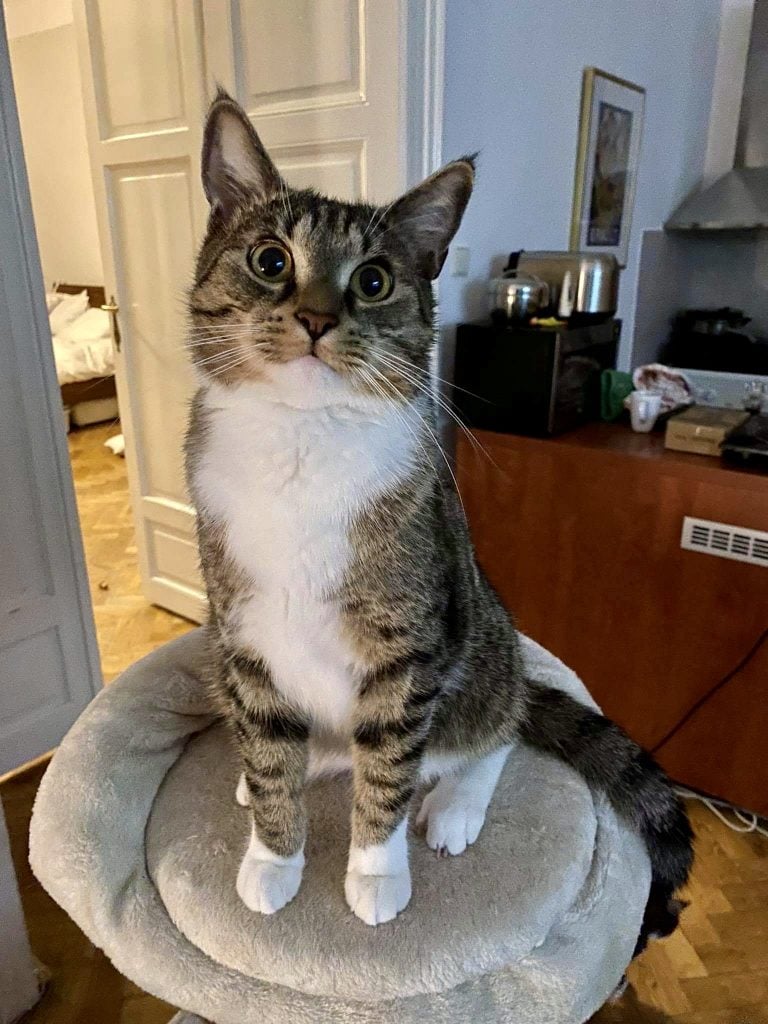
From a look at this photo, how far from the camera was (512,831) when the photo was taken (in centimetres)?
93

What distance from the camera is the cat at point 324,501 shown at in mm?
757

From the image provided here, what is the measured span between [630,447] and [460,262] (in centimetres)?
67

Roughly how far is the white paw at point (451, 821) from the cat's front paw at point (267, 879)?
17 centimetres

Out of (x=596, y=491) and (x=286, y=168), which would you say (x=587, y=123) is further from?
(x=596, y=491)

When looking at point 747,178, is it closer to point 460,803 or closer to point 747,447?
point 747,447

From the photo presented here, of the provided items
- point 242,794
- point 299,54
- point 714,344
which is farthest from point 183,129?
point 714,344

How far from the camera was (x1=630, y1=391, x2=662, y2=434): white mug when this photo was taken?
1.80m

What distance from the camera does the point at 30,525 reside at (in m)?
1.76

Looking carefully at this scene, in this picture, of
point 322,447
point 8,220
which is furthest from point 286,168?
point 322,447

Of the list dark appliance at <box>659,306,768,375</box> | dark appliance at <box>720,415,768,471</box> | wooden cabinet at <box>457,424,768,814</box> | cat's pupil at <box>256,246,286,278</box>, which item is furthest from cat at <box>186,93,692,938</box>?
dark appliance at <box>659,306,768,375</box>

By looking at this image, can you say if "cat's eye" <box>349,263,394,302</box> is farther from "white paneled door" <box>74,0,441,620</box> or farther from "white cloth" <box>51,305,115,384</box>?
"white cloth" <box>51,305,115,384</box>

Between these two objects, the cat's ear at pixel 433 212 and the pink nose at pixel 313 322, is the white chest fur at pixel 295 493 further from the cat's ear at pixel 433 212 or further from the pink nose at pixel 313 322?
the cat's ear at pixel 433 212

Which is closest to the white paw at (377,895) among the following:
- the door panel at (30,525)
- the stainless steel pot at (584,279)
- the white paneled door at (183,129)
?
the white paneled door at (183,129)

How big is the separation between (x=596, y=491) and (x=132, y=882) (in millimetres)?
1253
